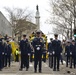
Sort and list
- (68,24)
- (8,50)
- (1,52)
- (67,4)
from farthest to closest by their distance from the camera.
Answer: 1. (68,24)
2. (67,4)
3. (8,50)
4. (1,52)

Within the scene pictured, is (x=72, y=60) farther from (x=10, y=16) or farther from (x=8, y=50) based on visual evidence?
(x=10, y=16)

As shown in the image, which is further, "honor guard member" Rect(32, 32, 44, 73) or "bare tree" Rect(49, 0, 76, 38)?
"bare tree" Rect(49, 0, 76, 38)

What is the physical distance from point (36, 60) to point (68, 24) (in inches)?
1495

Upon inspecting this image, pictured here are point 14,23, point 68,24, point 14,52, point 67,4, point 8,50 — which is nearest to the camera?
point 8,50

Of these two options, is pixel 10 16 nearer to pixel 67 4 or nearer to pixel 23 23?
pixel 23 23

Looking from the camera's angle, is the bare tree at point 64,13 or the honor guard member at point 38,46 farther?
the bare tree at point 64,13

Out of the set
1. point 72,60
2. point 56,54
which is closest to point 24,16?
point 72,60

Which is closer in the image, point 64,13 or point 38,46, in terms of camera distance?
point 38,46

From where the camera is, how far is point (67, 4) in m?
51.3

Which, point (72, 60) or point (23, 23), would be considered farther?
point (23, 23)

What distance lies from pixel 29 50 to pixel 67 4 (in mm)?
30092

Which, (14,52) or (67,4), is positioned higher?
(67,4)

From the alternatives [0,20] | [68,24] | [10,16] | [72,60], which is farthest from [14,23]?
[72,60]

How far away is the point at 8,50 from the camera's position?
26.3 meters
